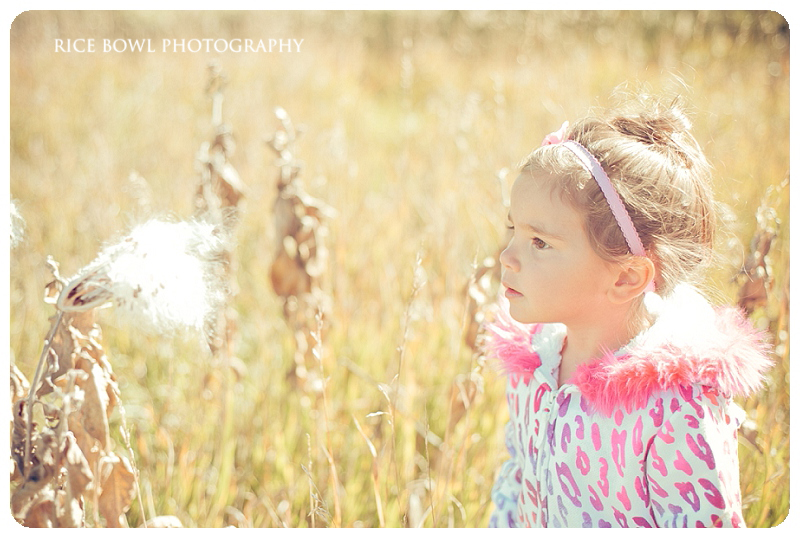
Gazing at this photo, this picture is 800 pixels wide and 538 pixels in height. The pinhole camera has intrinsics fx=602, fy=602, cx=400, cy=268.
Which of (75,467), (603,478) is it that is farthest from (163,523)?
(603,478)

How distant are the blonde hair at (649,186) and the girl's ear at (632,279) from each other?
17mm

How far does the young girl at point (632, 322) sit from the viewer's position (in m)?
0.68

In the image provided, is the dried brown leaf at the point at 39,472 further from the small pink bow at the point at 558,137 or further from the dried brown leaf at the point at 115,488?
the small pink bow at the point at 558,137

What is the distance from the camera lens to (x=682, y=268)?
732mm

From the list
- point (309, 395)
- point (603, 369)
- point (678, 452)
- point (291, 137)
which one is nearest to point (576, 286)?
point (603, 369)

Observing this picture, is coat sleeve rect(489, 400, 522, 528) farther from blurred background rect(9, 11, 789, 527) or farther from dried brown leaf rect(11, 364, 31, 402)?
dried brown leaf rect(11, 364, 31, 402)

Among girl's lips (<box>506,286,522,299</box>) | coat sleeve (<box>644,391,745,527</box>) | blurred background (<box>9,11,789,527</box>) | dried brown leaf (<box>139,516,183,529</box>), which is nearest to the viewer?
coat sleeve (<box>644,391,745,527</box>)

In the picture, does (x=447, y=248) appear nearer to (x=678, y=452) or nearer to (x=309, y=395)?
(x=309, y=395)

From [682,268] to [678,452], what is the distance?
217 millimetres

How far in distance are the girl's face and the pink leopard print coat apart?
0.28 feet

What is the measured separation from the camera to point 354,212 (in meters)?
1.65

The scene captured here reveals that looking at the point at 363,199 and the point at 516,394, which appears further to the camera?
the point at 363,199

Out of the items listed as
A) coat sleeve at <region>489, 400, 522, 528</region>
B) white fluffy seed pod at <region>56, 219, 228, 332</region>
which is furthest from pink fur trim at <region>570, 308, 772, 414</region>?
white fluffy seed pod at <region>56, 219, 228, 332</region>

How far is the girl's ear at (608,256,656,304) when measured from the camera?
71 centimetres
